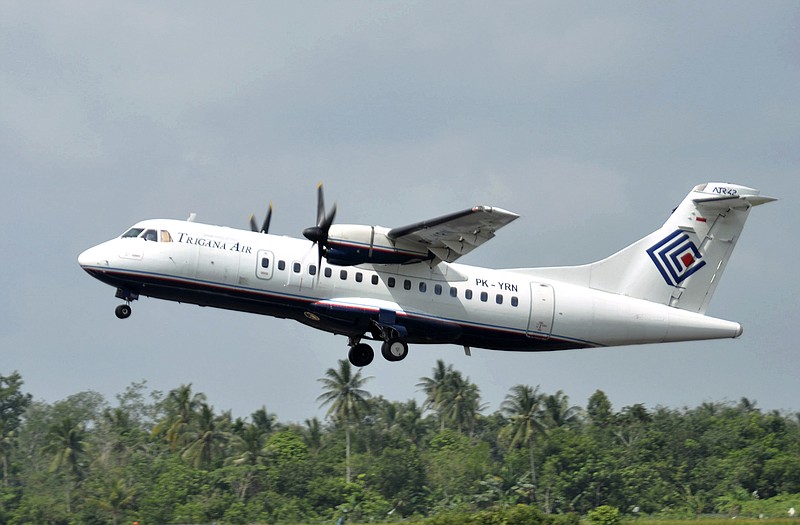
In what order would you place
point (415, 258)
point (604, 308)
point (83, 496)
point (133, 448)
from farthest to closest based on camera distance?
point (133, 448) → point (83, 496) → point (604, 308) → point (415, 258)

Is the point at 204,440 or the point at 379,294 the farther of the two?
the point at 204,440

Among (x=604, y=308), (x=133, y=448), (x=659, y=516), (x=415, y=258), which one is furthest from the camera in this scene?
(x=133, y=448)

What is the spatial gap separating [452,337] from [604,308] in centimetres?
409

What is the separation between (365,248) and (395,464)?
4054cm

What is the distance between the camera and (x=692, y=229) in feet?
92.3

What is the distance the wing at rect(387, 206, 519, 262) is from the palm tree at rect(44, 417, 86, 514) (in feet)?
172

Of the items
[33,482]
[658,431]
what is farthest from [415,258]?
[33,482]

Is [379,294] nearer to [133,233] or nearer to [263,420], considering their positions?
[133,233]

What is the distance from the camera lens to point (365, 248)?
24500mm

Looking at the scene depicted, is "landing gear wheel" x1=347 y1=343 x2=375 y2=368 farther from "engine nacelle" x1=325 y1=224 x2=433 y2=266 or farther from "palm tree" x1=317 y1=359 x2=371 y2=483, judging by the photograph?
"palm tree" x1=317 y1=359 x2=371 y2=483

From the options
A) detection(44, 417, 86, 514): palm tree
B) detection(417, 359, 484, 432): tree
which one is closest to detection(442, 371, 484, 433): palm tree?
detection(417, 359, 484, 432): tree

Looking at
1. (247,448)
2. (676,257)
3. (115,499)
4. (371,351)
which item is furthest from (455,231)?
(247,448)

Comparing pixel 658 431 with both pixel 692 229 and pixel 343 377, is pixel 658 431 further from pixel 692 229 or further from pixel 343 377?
pixel 692 229

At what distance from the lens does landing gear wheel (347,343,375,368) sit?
27.0m
